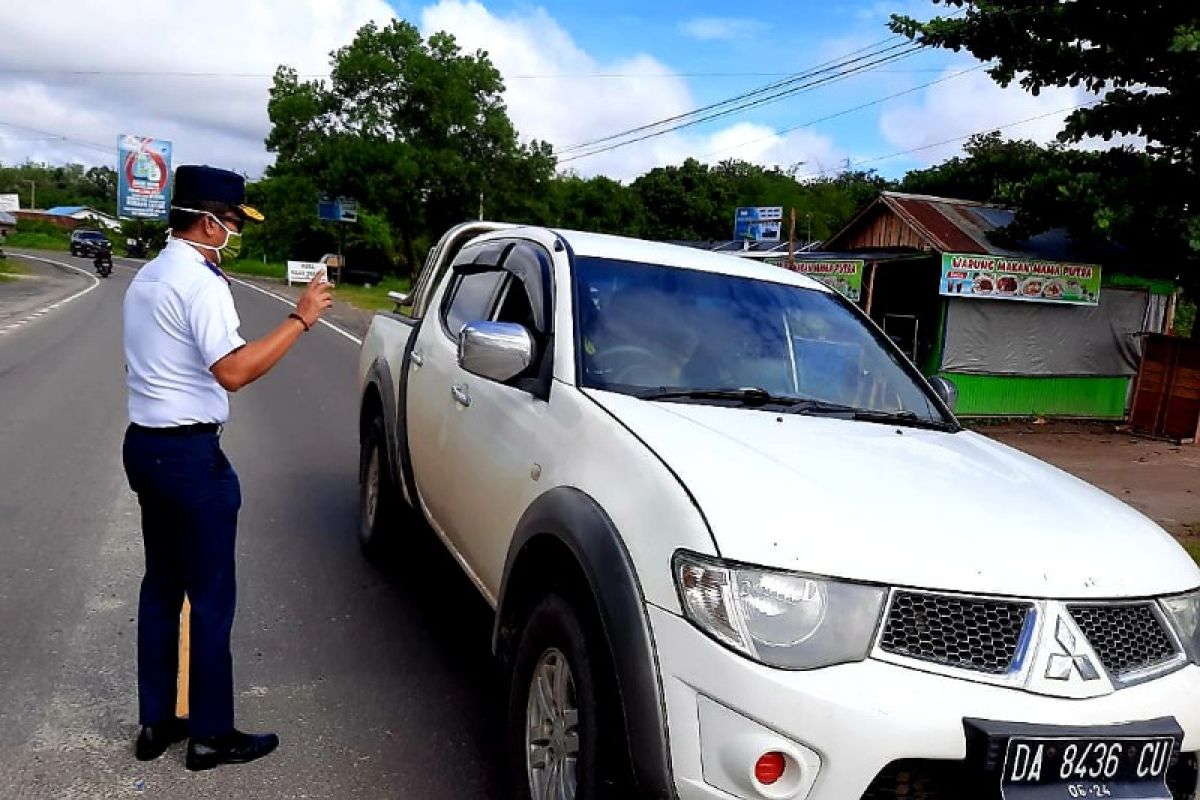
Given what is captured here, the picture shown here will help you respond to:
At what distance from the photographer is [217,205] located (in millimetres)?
3238

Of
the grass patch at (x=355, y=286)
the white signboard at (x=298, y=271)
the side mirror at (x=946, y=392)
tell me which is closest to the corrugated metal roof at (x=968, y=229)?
the grass patch at (x=355, y=286)

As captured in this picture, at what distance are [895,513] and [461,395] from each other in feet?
6.59

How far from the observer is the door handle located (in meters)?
3.88

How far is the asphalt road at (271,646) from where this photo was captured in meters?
3.36

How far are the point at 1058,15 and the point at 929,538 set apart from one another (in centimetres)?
1418

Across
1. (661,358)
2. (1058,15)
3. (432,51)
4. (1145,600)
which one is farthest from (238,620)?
(432,51)

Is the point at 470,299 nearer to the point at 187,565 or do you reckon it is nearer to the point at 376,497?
the point at 376,497

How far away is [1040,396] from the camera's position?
17000 millimetres

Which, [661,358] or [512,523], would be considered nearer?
[512,523]

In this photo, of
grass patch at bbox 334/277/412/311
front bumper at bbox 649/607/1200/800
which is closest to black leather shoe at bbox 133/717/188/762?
front bumper at bbox 649/607/1200/800

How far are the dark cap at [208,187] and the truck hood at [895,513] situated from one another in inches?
52.9

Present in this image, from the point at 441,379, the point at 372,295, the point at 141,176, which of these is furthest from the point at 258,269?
the point at 441,379

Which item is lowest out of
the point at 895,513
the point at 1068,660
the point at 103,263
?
the point at 103,263

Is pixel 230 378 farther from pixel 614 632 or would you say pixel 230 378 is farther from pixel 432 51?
pixel 432 51
